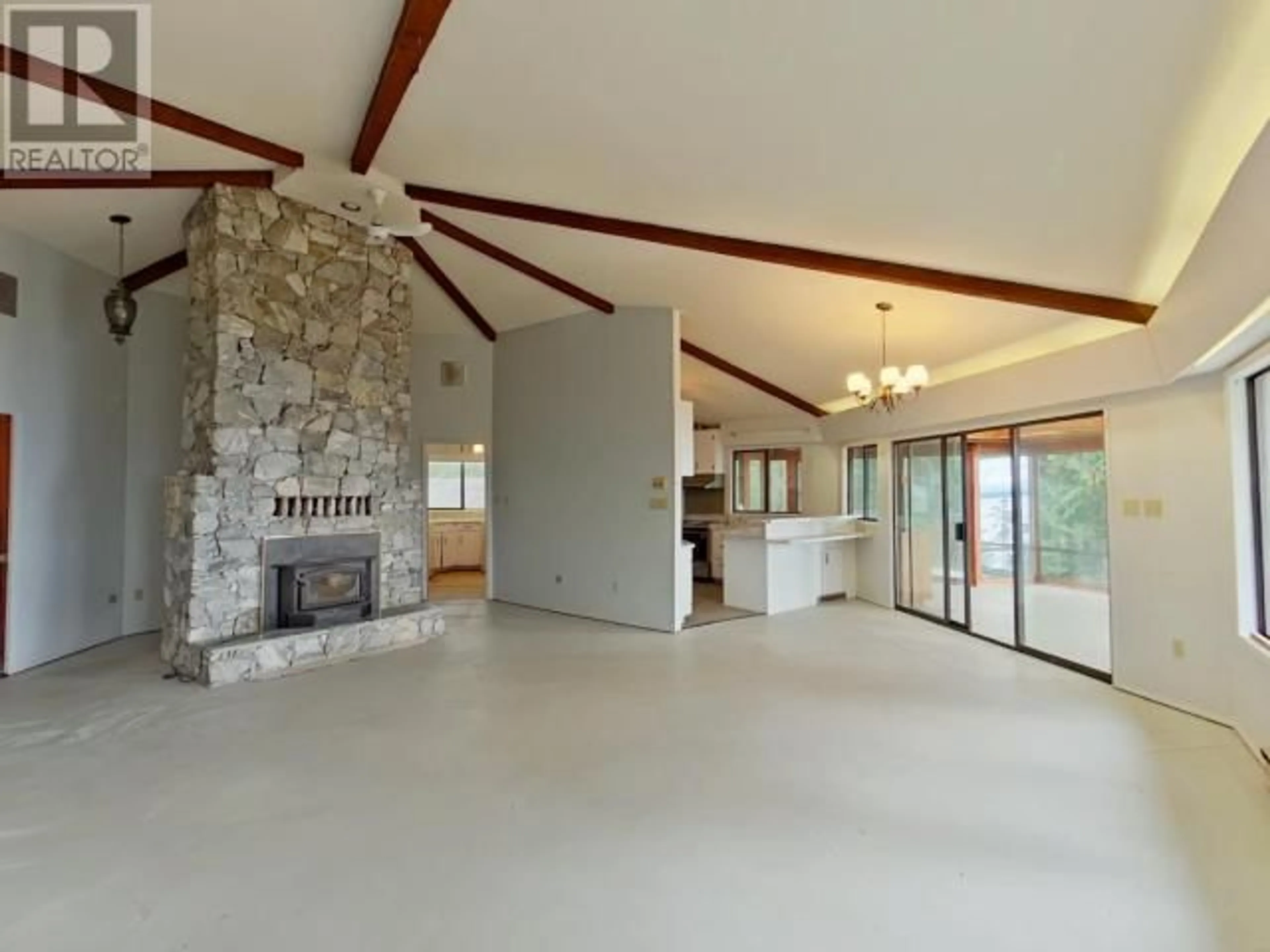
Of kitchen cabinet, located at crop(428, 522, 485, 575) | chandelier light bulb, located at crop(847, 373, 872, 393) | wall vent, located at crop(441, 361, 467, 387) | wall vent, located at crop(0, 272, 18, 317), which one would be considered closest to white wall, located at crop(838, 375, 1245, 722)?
chandelier light bulb, located at crop(847, 373, 872, 393)

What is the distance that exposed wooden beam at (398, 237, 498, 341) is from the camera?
6160mm

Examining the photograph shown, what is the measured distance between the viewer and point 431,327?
26.7 ft

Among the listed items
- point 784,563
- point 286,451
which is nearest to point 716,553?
point 784,563

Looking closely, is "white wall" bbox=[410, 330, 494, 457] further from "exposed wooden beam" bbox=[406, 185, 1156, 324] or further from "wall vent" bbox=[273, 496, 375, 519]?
"exposed wooden beam" bbox=[406, 185, 1156, 324]

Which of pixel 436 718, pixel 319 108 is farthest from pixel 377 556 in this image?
pixel 319 108

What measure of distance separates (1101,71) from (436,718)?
444 centimetres

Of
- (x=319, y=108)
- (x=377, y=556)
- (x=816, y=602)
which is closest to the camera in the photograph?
(x=319, y=108)

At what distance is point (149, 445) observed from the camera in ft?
20.5

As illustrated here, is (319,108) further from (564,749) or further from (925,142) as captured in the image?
(564,749)

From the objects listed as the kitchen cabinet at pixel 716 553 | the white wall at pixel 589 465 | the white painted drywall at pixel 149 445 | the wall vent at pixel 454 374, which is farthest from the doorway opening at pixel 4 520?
the kitchen cabinet at pixel 716 553

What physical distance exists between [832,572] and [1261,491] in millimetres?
4934

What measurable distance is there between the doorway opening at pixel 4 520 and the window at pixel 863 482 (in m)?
8.40
